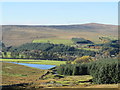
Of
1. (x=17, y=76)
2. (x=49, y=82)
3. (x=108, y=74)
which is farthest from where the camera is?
(x=17, y=76)

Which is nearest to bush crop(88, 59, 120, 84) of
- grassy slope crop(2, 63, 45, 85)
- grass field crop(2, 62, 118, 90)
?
grass field crop(2, 62, 118, 90)

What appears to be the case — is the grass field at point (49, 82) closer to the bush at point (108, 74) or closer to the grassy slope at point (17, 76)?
the grassy slope at point (17, 76)

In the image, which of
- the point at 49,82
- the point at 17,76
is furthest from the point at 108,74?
the point at 17,76

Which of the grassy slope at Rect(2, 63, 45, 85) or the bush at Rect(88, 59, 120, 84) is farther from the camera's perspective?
the grassy slope at Rect(2, 63, 45, 85)

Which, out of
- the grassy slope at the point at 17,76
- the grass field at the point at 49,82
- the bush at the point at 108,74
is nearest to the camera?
the grass field at the point at 49,82

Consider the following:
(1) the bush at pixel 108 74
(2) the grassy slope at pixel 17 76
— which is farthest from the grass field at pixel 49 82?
(1) the bush at pixel 108 74

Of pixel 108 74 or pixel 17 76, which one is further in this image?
pixel 17 76

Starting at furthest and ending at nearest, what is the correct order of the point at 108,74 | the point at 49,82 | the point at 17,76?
the point at 17,76, the point at 108,74, the point at 49,82

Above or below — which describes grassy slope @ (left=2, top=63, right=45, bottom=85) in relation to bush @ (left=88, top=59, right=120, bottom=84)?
below

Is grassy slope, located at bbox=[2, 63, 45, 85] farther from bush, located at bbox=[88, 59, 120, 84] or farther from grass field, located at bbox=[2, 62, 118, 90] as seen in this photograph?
bush, located at bbox=[88, 59, 120, 84]

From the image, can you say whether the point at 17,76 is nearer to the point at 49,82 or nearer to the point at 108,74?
the point at 49,82

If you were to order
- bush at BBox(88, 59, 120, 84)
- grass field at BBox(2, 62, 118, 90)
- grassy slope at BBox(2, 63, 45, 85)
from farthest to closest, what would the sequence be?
grassy slope at BBox(2, 63, 45, 85) < bush at BBox(88, 59, 120, 84) < grass field at BBox(2, 62, 118, 90)

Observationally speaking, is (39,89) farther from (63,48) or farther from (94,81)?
(63,48)

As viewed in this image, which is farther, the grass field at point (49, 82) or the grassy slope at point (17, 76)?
the grassy slope at point (17, 76)
